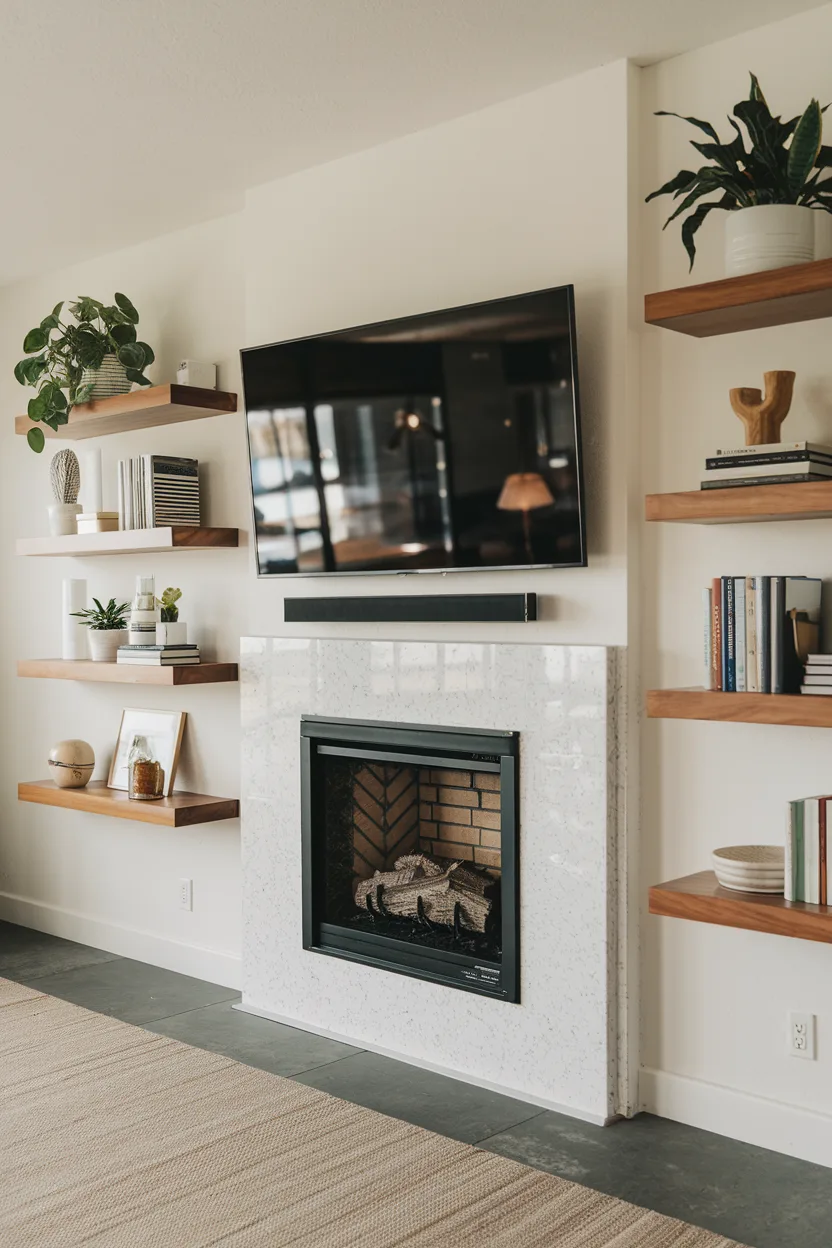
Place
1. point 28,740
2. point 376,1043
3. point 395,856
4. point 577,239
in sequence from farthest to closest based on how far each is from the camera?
point 28,740 < point 395,856 < point 376,1043 < point 577,239

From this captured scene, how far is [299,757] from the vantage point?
3711mm

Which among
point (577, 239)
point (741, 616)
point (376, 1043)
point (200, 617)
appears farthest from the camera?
point (200, 617)

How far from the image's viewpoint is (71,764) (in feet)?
14.5

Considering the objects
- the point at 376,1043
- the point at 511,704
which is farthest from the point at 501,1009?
the point at 511,704

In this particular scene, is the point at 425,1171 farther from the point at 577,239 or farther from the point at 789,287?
the point at 577,239

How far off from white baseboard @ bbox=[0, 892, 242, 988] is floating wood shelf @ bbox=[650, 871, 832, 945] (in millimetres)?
1934

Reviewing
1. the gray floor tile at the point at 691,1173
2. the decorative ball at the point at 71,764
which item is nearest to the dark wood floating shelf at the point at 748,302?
the gray floor tile at the point at 691,1173

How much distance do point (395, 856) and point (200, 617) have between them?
3.81ft

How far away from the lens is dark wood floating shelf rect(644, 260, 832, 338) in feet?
7.95

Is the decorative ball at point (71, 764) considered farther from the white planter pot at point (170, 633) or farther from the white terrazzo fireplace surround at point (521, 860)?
the white terrazzo fireplace surround at point (521, 860)

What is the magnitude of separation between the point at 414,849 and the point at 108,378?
6.59 feet

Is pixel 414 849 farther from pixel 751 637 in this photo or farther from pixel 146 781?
pixel 751 637

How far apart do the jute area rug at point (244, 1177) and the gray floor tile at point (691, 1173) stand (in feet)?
0.29

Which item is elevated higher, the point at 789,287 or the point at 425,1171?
the point at 789,287
